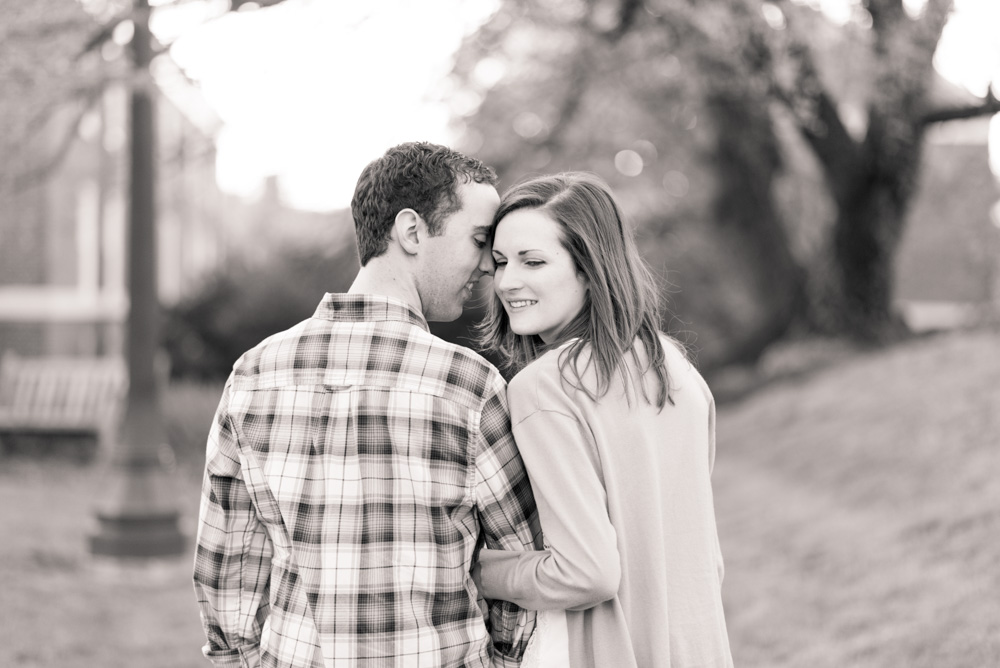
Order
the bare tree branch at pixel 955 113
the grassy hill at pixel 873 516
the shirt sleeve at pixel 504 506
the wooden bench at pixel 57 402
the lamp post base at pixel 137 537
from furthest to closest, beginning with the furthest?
the wooden bench at pixel 57 402
the bare tree branch at pixel 955 113
the lamp post base at pixel 137 537
the grassy hill at pixel 873 516
the shirt sleeve at pixel 504 506

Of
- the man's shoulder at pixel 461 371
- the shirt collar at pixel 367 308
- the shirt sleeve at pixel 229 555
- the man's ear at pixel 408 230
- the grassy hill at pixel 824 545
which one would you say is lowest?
the grassy hill at pixel 824 545

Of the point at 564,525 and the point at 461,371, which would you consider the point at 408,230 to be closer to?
the point at 461,371

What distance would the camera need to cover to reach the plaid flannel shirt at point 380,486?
7.02 ft

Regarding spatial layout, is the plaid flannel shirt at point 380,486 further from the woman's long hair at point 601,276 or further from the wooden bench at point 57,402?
the wooden bench at point 57,402

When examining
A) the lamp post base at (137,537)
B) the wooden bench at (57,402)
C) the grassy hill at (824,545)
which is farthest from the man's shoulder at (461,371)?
the wooden bench at (57,402)

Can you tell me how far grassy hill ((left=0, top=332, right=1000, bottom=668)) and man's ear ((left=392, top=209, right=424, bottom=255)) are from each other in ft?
12.8

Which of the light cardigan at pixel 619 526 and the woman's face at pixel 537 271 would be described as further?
the woman's face at pixel 537 271

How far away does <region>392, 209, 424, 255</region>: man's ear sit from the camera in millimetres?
2285

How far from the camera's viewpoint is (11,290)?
55.6 feet

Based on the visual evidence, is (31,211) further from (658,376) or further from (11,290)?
(658,376)

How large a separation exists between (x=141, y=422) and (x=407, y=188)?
→ 242 inches

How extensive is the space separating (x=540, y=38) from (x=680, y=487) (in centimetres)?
1174

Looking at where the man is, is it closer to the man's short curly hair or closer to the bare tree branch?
the man's short curly hair

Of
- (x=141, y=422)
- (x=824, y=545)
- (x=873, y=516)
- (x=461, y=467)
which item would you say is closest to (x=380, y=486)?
(x=461, y=467)
